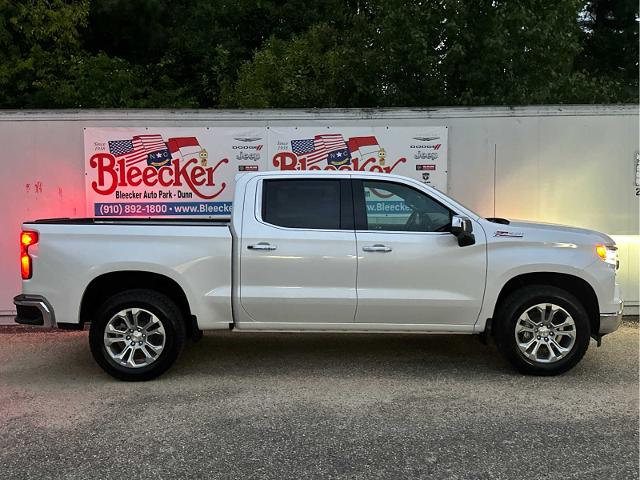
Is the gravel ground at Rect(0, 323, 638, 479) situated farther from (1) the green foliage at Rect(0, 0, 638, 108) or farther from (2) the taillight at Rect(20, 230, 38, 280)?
(1) the green foliage at Rect(0, 0, 638, 108)

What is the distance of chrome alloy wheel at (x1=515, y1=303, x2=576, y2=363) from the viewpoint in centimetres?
516

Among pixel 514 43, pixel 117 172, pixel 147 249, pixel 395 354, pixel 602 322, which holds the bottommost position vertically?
pixel 395 354

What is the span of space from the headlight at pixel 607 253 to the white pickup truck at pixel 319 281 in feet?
0.04

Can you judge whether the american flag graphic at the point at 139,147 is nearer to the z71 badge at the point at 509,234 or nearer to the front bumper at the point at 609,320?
the z71 badge at the point at 509,234

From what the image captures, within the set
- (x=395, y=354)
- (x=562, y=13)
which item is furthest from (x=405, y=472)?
(x=562, y=13)

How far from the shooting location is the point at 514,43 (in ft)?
36.2

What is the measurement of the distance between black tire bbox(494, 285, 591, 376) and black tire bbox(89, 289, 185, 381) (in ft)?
9.36

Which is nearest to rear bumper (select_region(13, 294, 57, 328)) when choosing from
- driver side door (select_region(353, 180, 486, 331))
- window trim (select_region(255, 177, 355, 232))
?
window trim (select_region(255, 177, 355, 232))

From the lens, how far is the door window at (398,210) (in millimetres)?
5242

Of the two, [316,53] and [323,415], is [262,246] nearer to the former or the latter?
[323,415]

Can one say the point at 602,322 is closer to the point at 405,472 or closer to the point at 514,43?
the point at 405,472

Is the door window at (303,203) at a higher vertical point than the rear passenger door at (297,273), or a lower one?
higher

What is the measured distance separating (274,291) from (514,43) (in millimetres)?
8288

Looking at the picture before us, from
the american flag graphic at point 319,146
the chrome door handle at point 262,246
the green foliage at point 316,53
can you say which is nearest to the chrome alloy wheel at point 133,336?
the chrome door handle at point 262,246
